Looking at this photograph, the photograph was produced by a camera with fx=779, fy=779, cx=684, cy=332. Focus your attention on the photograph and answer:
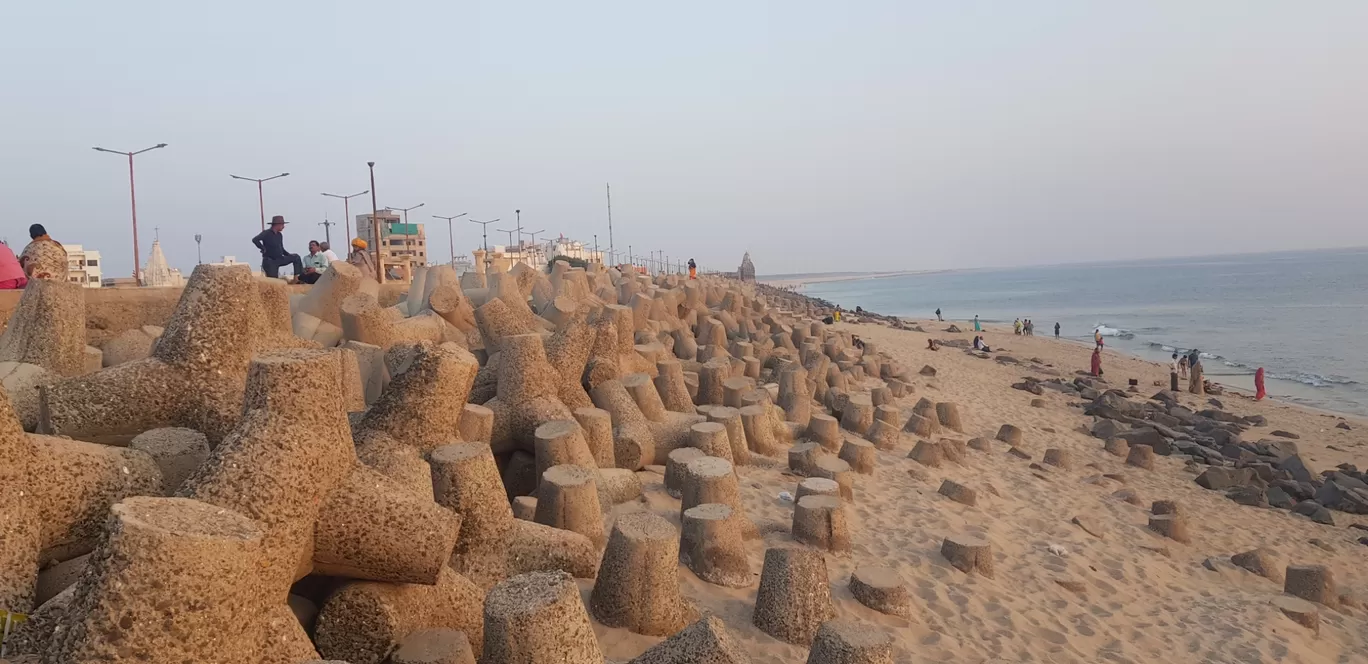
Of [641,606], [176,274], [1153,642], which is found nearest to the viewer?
[641,606]

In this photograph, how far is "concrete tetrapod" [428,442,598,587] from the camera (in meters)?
3.11

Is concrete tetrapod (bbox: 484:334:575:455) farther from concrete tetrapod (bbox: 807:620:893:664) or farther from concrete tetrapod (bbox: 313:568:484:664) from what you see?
concrete tetrapod (bbox: 807:620:893:664)

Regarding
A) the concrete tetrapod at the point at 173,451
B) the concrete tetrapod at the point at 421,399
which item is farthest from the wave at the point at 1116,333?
the concrete tetrapod at the point at 173,451

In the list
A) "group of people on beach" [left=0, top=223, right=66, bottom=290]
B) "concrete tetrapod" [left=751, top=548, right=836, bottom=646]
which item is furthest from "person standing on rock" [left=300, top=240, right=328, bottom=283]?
"concrete tetrapod" [left=751, top=548, right=836, bottom=646]

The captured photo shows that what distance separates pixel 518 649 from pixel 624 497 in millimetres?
2789

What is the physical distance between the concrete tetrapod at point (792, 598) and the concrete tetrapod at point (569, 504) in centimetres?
91

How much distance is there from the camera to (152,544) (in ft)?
5.34

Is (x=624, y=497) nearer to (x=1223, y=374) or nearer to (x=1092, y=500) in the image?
(x=1092, y=500)

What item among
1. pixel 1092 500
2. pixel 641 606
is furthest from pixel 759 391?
pixel 641 606

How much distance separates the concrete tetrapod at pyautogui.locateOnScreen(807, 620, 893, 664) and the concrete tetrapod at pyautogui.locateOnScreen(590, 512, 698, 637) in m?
0.76

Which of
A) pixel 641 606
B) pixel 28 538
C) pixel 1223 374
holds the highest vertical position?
pixel 28 538

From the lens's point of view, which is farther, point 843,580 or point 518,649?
point 843,580

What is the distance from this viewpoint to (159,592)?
1632mm

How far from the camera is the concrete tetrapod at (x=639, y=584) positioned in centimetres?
330
